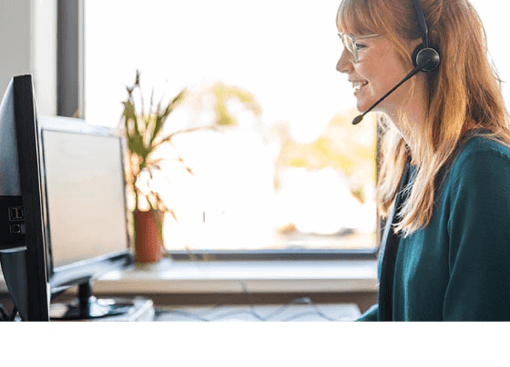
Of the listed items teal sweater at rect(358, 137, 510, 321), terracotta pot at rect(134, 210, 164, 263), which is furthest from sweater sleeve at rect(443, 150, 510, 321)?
terracotta pot at rect(134, 210, 164, 263)

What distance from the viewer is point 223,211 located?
1.88m

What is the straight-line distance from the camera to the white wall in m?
1.62

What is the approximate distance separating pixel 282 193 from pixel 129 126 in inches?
25.5

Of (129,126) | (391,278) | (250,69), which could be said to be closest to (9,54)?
(129,126)

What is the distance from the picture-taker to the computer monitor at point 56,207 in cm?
57

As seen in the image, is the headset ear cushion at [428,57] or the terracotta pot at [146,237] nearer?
the headset ear cushion at [428,57]

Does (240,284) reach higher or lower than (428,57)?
lower

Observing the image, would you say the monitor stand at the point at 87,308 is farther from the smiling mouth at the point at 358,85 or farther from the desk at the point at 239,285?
the smiling mouth at the point at 358,85

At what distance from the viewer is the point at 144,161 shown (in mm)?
1589

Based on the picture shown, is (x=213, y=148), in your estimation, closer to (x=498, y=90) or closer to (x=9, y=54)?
(x=9, y=54)

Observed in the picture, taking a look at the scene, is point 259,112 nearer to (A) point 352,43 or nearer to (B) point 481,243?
(A) point 352,43

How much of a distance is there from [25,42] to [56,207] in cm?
93

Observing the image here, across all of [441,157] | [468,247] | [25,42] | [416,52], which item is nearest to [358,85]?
[416,52]

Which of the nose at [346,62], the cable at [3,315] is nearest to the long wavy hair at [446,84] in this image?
the nose at [346,62]
